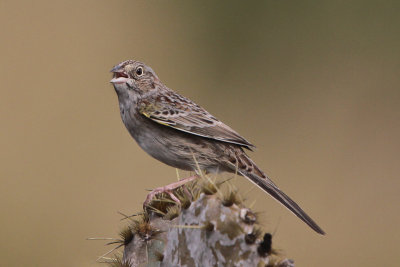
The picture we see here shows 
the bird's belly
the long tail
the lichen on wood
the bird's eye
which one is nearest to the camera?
the lichen on wood

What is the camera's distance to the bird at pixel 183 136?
18.9ft

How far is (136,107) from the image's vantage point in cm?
619

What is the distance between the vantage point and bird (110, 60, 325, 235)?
5750 millimetres

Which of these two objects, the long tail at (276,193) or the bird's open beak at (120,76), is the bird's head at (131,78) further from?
the long tail at (276,193)

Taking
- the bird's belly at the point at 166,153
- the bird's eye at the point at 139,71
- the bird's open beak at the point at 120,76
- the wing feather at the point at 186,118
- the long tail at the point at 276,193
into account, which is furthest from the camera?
the bird's eye at the point at 139,71

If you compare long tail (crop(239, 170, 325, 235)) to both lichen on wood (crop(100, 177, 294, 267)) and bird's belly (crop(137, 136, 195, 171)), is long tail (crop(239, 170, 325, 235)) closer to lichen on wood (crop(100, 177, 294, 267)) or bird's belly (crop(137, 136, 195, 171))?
bird's belly (crop(137, 136, 195, 171))

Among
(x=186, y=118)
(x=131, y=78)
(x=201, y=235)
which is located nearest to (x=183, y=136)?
(x=186, y=118)

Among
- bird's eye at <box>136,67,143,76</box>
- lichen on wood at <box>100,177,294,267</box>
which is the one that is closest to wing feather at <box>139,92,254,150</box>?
bird's eye at <box>136,67,143,76</box>

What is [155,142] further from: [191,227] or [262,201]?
[262,201]

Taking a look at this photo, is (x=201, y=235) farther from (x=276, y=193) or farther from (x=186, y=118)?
(x=186, y=118)

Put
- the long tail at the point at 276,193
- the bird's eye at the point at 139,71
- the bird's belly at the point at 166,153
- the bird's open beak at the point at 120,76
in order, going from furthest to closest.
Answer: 1. the bird's eye at the point at 139,71
2. the bird's open beak at the point at 120,76
3. the bird's belly at the point at 166,153
4. the long tail at the point at 276,193

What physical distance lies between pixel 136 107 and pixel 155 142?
0.43 metres

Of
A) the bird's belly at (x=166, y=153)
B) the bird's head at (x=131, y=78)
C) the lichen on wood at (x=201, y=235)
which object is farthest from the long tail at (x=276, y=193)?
the bird's head at (x=131, y=78)

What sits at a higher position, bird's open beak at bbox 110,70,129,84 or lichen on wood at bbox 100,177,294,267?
bird's open beak at bbox 110,70,129,84
